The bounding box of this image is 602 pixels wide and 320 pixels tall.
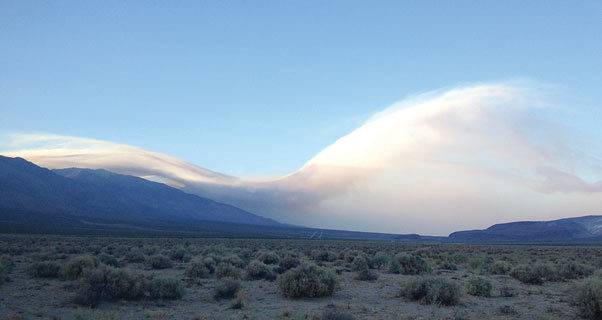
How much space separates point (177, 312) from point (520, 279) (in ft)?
64.3

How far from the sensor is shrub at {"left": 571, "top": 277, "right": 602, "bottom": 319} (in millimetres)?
13773

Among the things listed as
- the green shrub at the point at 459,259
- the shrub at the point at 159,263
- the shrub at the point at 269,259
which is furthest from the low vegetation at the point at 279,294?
the green shrub at the point at 459,259

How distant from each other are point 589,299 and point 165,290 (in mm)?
15304

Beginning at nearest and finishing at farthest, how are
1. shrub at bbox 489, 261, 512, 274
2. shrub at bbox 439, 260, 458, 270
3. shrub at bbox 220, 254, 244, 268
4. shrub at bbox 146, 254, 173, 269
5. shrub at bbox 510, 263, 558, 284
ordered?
shrub at bbox 510, 263, 558, 284 < shrub at bbox 146, 254, 173, 269 < shrub at bbox 220, 254, 244, 268 < shrub at bbox 489, 261, 512, 274 < shrub at bbox 439, 260, 458, 270

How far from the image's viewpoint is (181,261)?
32.4m

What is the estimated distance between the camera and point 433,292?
1669cm

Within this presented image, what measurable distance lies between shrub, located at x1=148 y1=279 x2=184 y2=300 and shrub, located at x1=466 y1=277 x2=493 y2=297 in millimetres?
12892

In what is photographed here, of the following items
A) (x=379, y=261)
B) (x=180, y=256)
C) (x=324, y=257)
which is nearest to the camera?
(x=379, y=261)

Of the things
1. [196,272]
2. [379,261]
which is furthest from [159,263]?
[379,261]

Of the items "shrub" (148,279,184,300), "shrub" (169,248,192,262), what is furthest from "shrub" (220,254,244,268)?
"shrub" (148,279,184,300)

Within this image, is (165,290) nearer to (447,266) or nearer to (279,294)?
(279,294)

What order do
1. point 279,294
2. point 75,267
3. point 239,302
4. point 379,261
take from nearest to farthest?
point 239,302 < point 279,294 < point 75,267 < point 379,261

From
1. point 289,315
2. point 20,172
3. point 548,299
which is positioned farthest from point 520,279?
point 20,172

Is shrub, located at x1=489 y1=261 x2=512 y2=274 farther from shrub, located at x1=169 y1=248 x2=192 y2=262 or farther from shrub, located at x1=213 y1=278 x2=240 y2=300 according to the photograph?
shrub, located at x1=169 y1=248 x2=192 y2=262
